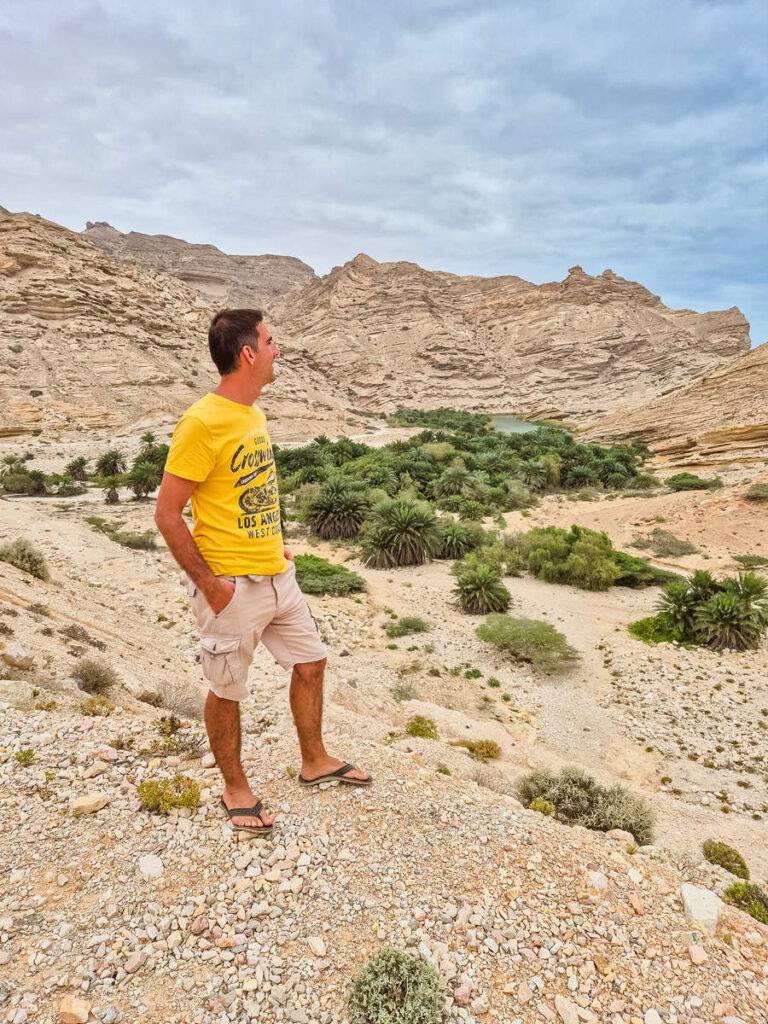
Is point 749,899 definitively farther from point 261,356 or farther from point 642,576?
point 642,576

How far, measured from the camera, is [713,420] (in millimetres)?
34500

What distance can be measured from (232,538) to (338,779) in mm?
1633

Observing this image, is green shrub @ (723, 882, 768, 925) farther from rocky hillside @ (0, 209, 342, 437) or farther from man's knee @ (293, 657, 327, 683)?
rocky hillside @ (0, 209, 342, 437)

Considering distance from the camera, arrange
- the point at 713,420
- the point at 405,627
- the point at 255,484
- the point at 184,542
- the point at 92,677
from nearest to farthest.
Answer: the point at 184,542 → the point at 255,484 → the point at 92,677 → the point at 405,627 → the point at 713,420

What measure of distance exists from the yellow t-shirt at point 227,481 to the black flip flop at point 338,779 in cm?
131

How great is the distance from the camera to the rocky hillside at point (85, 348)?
3753 cm

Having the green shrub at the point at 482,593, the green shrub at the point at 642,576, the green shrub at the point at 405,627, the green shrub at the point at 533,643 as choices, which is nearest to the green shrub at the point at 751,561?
the green shrub at the point at 642,576

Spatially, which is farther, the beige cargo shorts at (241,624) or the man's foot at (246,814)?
the man's foot at (246,814)

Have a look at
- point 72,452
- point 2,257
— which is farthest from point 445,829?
point 2,257

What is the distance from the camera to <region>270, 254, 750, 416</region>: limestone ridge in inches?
2987

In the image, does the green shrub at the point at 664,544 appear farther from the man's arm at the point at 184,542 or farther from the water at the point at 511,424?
the water at the point at 511,424

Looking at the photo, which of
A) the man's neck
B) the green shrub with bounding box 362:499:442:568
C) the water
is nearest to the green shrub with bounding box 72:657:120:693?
the man's neck

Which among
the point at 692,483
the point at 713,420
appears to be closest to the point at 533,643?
the point at 692,483

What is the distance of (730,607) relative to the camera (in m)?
9.19
